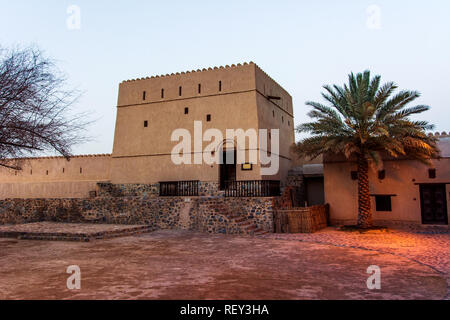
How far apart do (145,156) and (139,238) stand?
7821mm

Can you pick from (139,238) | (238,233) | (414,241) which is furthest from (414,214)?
(139,238)

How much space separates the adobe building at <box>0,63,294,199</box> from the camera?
18.1 meters

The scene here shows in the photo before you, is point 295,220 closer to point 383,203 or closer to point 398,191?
point 383,203

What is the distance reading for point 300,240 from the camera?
12.2 meters

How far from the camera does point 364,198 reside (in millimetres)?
14602

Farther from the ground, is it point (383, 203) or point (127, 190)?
point (127, 190)

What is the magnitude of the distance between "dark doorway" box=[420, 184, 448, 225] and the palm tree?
4.80 feet

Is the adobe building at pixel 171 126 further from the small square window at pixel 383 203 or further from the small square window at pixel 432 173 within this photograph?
the small square window at pixel 432 173

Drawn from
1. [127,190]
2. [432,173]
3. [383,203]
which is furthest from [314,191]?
[127,190]

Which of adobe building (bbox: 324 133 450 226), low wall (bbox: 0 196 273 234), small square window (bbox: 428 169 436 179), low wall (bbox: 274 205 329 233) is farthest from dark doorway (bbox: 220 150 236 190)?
small square window (bbox: 428 169 436 179)

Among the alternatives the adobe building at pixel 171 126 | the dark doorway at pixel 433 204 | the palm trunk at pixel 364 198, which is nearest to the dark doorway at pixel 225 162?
the adobe building at pixel 171 126

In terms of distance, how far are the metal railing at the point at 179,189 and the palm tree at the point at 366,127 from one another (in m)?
6.14

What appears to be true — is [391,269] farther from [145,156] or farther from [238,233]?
[145,156]

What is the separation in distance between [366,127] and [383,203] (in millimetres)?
4065
